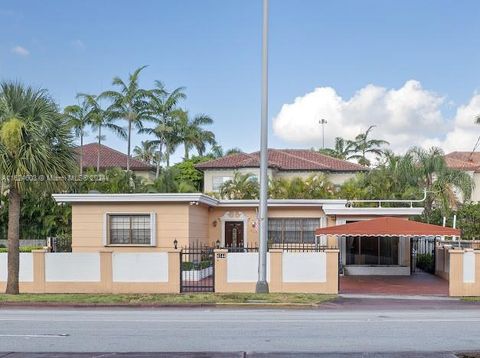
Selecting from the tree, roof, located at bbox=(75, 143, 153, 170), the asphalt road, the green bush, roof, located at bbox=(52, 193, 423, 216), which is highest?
roof, located at bbox=(75, 143, 153, 170)

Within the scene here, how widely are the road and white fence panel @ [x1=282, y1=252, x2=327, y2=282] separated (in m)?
3.84

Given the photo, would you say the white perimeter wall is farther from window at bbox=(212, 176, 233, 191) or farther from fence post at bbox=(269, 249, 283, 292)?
window at bbox=(212, 176, 233, 191)

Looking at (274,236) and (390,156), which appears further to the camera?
(390,156)

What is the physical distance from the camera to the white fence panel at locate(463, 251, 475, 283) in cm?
2105

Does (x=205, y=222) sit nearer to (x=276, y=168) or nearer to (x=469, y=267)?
(x=469, y=267)

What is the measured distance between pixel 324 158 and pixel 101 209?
3547 centimetres

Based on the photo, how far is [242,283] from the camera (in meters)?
21.4

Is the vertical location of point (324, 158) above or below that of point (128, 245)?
above

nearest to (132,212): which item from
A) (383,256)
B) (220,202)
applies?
(220,202)

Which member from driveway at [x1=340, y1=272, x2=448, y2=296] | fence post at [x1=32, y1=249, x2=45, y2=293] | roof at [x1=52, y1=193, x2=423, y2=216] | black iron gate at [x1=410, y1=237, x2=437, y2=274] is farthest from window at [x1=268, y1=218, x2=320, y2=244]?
fence post at [x1=32, y1=249, x2=45, y2=293]

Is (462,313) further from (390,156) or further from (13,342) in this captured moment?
(390,156)

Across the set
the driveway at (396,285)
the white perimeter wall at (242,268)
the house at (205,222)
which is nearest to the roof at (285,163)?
the house at (205,222)

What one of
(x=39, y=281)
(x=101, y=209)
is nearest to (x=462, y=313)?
(x=39, y=281)

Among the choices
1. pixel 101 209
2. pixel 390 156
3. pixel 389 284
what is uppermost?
pixel 390 156
